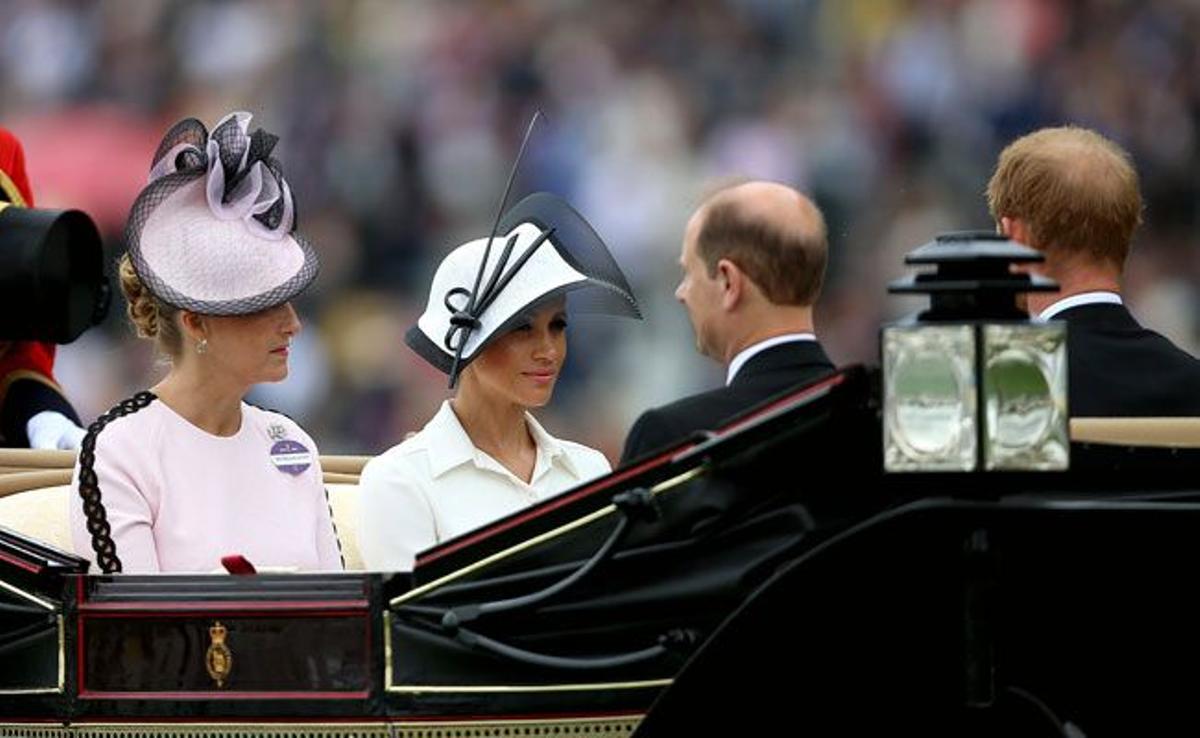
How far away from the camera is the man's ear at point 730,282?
14.4 ft

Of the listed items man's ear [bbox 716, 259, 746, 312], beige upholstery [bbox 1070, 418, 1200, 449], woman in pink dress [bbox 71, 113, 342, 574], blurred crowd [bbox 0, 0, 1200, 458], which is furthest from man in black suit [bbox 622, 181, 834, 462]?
blurred crowd [bbox 0, 0, 1200, 458]

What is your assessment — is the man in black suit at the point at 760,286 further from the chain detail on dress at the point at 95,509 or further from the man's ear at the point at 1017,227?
the chain detail on dress at the point at 95,509

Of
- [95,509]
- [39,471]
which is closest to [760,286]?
[95,509]

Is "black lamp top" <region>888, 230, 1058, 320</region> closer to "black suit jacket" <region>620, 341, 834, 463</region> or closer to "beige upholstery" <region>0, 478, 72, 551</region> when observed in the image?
"black suit jacket" <region>620, 341, 834, 463</region>

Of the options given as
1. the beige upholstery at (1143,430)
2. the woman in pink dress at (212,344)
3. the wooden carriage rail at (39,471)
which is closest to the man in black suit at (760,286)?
the beige upholstery at (1143,430)

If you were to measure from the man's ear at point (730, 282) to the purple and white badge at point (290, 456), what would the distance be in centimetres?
82

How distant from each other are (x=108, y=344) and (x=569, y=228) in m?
6.35

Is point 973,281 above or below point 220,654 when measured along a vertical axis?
above

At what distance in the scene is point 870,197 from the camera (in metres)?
10.5

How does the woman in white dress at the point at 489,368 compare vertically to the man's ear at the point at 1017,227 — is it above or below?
below

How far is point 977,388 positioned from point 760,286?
38.0 inches

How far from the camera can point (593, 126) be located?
1078 centimetres

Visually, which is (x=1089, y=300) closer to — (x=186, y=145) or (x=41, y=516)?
(x=186, y=145)

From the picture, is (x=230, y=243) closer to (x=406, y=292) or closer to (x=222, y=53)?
(x=406, y=292)
